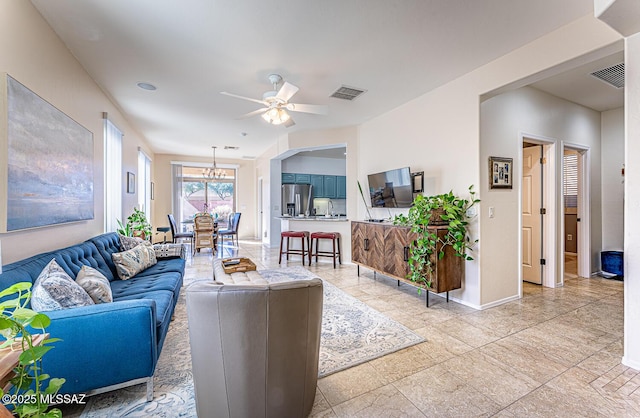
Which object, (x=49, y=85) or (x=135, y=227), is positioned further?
(x=135, y=227)

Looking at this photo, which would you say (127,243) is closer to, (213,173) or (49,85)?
(49,85)

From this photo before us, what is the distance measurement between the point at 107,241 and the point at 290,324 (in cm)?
292

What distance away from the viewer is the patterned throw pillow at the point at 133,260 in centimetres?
294

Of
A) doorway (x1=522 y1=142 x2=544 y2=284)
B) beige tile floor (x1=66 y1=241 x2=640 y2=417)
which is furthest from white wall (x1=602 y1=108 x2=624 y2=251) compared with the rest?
beige tile floor (x1=66 y1=241 x2=640 y2=417)

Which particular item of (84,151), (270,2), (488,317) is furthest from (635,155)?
(84,151)

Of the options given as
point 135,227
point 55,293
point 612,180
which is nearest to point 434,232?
point 55,293

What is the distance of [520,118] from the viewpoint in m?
3.62

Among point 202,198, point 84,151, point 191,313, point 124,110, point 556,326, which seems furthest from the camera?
point 202,198

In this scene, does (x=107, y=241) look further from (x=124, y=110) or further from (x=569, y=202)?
(x=569, y=202)

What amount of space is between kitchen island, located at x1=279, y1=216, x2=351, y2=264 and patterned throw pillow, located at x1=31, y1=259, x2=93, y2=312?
14.6 feet

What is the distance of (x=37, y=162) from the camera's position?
6.95ft

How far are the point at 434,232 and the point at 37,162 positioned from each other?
12.2 ft

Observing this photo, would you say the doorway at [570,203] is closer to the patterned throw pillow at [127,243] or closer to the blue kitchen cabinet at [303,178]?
the blue kitchen cabinet at [303,178]

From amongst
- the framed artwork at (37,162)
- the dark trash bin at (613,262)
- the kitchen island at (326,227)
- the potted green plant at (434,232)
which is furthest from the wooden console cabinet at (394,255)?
the framed artwork at (37,162)
